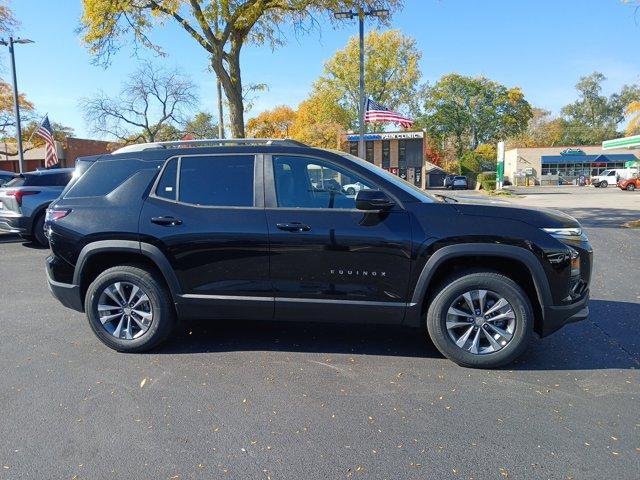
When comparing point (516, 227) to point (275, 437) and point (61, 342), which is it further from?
point (61, 342)

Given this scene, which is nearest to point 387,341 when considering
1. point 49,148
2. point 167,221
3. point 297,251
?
point 297,251

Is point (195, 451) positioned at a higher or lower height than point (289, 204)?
lower

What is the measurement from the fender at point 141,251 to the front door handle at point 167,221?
0.22 meters

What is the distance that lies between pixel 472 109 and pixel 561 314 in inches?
2515

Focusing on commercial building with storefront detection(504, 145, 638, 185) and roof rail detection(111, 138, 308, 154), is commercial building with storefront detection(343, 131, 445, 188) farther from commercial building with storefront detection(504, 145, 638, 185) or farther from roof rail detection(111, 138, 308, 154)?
roof rail detection(111, 138, 308, 154)

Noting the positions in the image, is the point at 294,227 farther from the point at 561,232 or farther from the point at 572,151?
the point at 572,151

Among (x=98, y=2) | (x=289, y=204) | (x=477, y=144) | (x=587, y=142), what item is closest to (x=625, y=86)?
(x=587, y=142)

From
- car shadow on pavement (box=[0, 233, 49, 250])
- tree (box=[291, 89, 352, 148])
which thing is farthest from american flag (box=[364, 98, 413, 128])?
tree (box=[291, 89, 352, 148])

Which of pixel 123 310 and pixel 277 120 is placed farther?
pixel 277 120

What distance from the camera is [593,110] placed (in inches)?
3617

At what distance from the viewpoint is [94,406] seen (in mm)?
3424

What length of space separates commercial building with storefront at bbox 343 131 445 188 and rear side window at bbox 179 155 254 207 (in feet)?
128

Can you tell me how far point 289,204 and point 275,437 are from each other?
6.26 feet

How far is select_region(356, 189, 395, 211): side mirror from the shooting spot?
3.82 m
